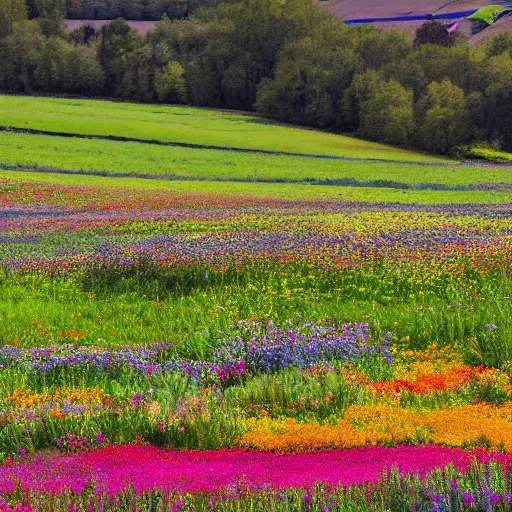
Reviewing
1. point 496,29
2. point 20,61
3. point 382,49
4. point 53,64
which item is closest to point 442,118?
point 382,49

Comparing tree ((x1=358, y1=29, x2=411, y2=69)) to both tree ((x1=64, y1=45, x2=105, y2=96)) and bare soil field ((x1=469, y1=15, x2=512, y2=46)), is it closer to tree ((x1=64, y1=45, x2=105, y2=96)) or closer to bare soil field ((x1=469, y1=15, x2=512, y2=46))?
tree ((x1=64, y1=45, x2=105, y2=96))

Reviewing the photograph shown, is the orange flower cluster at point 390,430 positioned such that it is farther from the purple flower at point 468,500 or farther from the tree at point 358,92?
the tree at point 358,92

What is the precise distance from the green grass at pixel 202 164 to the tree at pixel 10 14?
91.1m

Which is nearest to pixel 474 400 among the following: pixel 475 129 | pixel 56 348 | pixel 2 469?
pixel 2 469

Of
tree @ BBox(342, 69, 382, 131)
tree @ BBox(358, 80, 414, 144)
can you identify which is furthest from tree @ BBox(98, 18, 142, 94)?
tree @ BBox(358, 80, 414, 144)

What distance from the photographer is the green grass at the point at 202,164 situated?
54125 mm

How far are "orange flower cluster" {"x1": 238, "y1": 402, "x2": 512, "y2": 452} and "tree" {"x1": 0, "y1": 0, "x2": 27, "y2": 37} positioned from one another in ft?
519

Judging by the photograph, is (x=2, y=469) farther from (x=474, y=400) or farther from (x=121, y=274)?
(x=121, y=274)

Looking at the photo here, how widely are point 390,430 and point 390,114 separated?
8405cm

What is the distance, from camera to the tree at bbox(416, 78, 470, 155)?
84.5 m

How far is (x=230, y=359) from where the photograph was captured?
9492 mm

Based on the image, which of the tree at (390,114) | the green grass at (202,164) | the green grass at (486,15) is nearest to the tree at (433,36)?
the tree at (390,114)

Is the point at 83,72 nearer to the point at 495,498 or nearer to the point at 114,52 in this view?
the point at 114,52

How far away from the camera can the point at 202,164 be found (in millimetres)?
59531
